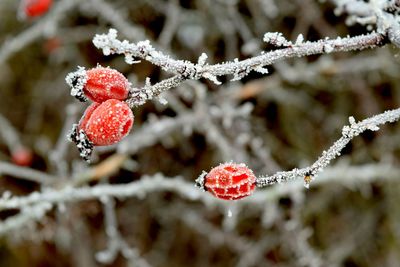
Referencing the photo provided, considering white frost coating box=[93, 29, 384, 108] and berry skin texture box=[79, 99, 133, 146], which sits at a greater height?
white frost coating box=[93, 29, 384, 108]

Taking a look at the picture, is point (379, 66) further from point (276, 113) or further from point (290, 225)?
→ point (290, 225)

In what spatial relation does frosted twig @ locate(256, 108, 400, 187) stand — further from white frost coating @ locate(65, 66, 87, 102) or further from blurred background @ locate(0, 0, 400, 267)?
blurred background @ locate(0, 0, 400, 267)

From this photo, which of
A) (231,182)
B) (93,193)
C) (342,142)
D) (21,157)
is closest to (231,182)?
(231,182)

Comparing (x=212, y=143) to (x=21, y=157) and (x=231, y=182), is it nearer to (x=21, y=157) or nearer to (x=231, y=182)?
(x=21, y=157)

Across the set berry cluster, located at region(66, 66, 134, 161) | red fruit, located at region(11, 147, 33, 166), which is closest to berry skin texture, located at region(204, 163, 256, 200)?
berry cluster, located at region(66, 66, 134, 161)

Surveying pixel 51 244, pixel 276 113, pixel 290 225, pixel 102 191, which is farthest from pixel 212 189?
pixel 51 244

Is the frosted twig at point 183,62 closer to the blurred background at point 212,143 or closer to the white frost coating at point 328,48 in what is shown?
the white frost coating at point 328,48

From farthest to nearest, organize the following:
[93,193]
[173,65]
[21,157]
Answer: [21,157] < [93,193] < [173,65]
